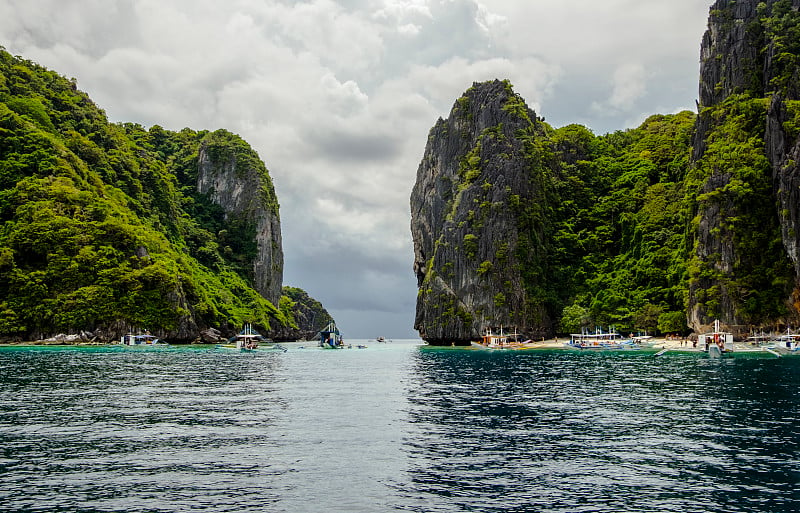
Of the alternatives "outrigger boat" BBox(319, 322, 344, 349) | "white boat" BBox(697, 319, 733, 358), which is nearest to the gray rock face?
"outrigger boat" BBox(319, 322, 344, 349)

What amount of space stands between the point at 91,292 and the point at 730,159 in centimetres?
13204

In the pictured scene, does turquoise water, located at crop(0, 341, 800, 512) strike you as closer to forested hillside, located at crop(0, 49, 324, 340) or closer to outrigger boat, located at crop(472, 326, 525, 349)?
outrigger boat, located at crop(472, 326, 525, 349)

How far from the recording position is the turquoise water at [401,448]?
18.4 meters

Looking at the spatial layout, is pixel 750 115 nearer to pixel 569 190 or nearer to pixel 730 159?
pixel 730 159

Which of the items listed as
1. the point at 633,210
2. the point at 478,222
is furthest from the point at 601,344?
the point at 633,210

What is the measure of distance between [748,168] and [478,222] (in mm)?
65963

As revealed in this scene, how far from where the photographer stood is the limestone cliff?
112312 mm

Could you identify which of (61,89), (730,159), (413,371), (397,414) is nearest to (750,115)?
(730,159)

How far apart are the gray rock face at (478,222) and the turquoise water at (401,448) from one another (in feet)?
353

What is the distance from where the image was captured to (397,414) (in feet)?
115

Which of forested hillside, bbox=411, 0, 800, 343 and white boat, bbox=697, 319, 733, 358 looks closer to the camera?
white boat, bbox=697, 319, 733, 358

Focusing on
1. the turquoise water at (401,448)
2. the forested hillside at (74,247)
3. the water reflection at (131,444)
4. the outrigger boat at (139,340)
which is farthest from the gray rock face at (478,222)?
the water reflection at (131,444)

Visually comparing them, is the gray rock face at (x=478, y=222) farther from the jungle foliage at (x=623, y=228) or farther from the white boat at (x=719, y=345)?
the white boat at (x=719, y=345)

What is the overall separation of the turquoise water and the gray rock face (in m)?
108
